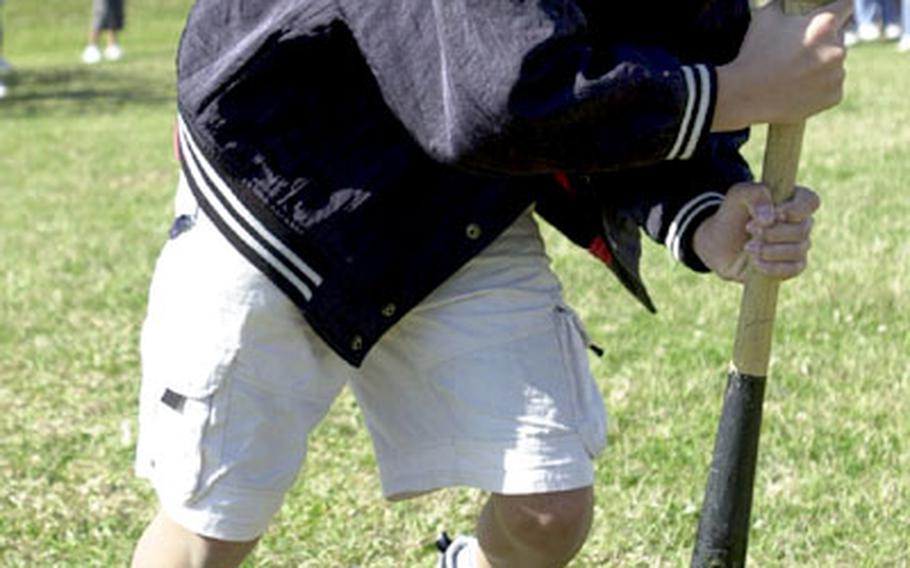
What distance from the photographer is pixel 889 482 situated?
374cm

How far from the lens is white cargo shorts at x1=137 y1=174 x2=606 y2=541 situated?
99.3 inches

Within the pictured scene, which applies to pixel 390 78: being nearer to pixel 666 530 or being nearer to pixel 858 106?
pixel 666 530

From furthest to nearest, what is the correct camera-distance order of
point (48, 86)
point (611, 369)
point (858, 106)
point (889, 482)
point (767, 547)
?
1. point (48, 86)
2. point (858, 106)
3. point (611, 369)
4. point (889, 482)
5. point (767, 547)

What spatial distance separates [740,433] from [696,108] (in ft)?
2.53

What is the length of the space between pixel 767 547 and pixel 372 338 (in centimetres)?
129

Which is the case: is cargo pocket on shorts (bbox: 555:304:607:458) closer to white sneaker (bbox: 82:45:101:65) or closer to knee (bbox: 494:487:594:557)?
knee (bbox: 494:487:594:557)

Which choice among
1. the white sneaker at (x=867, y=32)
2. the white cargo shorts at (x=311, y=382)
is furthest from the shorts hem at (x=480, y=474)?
the white sneaker at (x=867, y=32)

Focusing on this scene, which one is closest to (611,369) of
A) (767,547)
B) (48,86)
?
(767,547)

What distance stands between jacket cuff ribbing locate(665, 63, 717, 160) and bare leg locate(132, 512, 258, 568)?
3.06 feet

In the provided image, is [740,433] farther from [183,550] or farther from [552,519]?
[183,550]

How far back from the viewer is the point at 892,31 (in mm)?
17750

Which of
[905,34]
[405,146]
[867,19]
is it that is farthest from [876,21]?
[405,146]

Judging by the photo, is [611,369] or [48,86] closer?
[611,369]

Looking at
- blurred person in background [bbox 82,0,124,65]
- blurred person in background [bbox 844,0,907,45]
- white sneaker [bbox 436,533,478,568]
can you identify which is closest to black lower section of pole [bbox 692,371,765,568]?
white sneaker [bbox 436,533,478,568]
